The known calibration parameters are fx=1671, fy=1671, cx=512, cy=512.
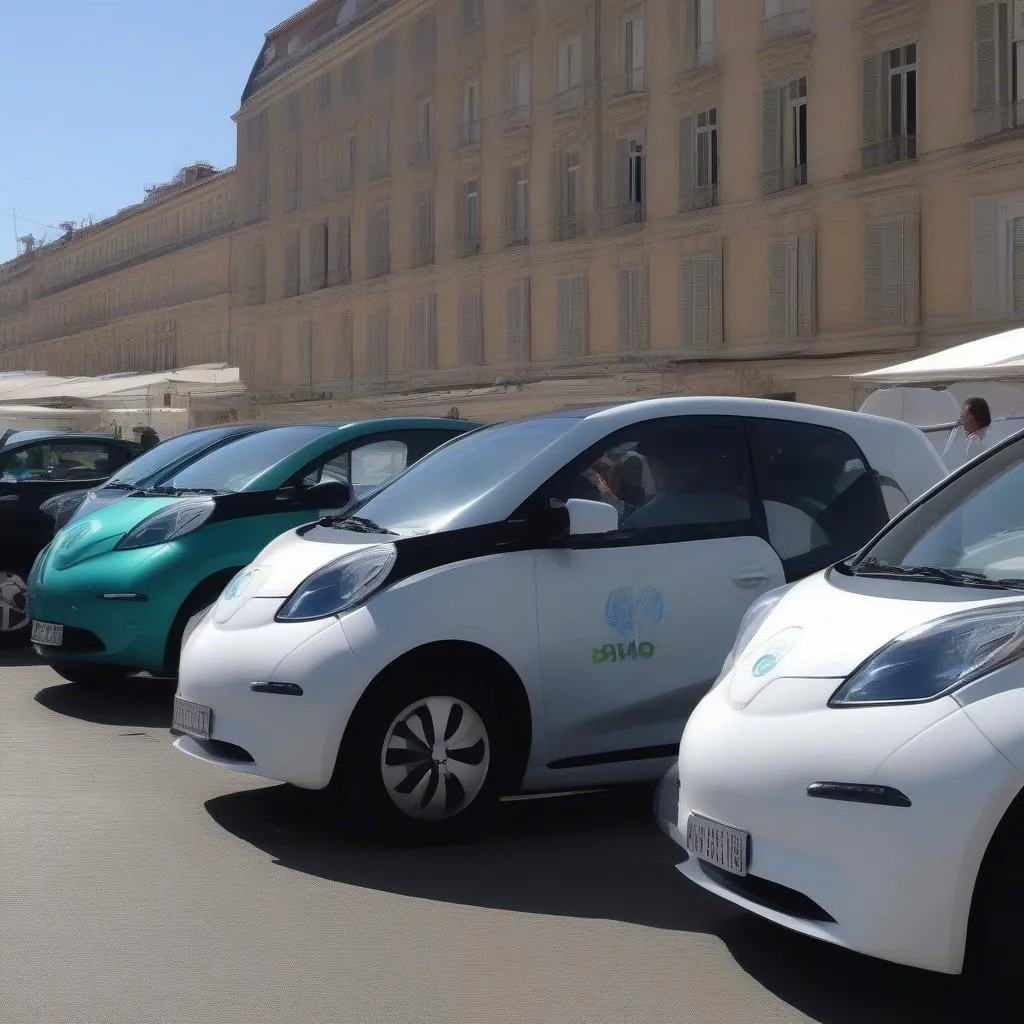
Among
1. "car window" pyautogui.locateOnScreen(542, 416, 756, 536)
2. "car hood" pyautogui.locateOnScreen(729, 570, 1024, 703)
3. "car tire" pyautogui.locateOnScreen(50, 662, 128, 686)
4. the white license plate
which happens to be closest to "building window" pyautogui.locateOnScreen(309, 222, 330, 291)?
"car tire" pyautogui.locateOnScreen(50, 662, 128, 686)

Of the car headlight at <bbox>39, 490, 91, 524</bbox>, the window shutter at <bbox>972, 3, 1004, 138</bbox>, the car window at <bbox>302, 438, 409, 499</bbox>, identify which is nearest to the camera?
the car window at <bbox>302, 438, 409, 499</bbox>

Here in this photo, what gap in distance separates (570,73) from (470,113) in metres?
5.37

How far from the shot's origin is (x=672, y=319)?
35875 millimetres

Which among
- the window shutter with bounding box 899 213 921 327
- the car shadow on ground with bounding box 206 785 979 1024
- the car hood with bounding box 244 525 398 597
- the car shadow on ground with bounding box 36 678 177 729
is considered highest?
the window shutter with bounding box 899 213 921 327

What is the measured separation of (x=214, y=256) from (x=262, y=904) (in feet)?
208

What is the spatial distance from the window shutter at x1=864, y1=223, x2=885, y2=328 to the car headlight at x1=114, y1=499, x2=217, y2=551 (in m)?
23.1

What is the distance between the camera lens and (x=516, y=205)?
42219 mm

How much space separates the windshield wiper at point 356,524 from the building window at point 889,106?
81.4 feet

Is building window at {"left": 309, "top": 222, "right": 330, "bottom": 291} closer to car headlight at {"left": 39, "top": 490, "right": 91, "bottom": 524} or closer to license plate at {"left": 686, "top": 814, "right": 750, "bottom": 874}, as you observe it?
car headlight at {"left": 39, "top": 490, "right": 91, "bottom": 524}

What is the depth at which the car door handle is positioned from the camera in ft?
21.1

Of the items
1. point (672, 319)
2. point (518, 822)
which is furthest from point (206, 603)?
point (672, 319)

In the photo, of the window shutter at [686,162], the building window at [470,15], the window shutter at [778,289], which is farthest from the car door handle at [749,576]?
the building window at [470,15]

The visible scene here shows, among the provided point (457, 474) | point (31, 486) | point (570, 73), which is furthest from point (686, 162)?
point (457, 474)

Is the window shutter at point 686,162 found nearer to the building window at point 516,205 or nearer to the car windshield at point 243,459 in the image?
the building window at point 516,205
